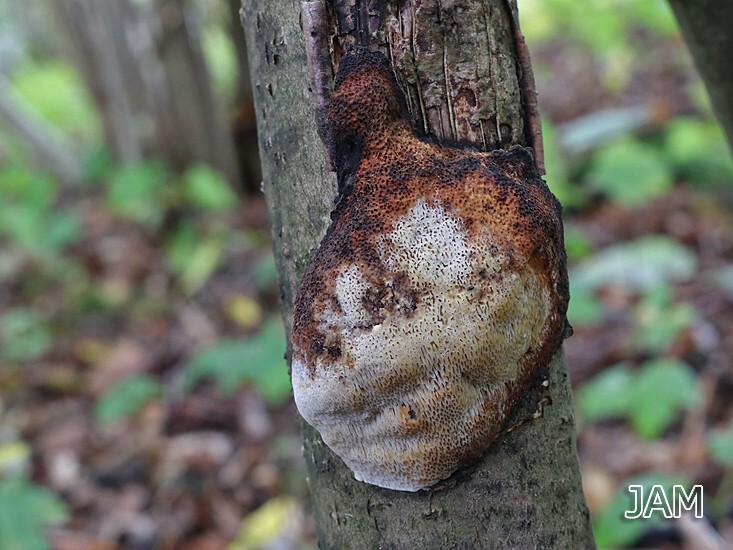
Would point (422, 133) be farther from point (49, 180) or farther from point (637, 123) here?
point (49, 180)

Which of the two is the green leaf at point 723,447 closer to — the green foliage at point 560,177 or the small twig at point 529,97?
the small twig at point 529,97

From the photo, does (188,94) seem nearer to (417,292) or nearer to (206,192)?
(206,192)

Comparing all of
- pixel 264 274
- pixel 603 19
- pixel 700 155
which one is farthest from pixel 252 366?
pixel 603 19

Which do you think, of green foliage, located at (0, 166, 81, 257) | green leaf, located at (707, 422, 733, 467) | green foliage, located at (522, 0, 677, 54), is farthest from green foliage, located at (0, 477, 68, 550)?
green foliage, located at (522, 0, 677, 54)

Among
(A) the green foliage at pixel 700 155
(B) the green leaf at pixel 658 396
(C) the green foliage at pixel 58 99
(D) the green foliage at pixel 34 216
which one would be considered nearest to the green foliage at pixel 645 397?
(B) the green leaf at pixel 658 396

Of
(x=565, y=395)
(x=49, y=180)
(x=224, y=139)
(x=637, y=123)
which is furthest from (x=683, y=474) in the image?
(x=49, y=180)

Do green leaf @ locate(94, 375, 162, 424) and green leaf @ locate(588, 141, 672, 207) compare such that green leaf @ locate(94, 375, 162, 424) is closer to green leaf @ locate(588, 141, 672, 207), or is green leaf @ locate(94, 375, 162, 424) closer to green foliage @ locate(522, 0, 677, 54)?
green leaf @ locate(588, 141, 672, 207)
